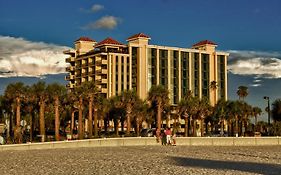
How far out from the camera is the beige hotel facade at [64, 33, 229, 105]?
128m

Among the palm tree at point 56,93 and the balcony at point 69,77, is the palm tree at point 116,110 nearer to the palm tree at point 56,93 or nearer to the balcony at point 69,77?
the palm tree at point 56,93

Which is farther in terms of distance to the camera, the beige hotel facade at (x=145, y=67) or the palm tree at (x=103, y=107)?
the beige hotel facade at (x=145, y=67)

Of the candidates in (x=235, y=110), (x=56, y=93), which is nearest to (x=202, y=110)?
(x=235, y=110)

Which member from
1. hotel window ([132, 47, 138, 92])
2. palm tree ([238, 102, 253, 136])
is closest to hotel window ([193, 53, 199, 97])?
hotel window ([132, 47, 138, 92])

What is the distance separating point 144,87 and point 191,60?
16587 mm

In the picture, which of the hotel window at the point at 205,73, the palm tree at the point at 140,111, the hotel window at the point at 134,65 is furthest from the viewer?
the hotel window at the point at 205,73

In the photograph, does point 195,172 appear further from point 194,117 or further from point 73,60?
point 73,60

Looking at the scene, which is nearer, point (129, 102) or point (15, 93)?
point (15, 93)

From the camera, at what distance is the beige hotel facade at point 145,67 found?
128 meters

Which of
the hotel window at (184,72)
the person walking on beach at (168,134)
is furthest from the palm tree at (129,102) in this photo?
the hotel window at (184,72)

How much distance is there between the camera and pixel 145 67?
130250mm

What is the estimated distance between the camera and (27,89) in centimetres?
7069

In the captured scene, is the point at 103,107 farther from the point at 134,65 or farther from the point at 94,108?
the point at 134,65

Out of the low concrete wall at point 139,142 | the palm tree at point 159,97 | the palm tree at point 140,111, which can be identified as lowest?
the low concrete wall at point 139,142
